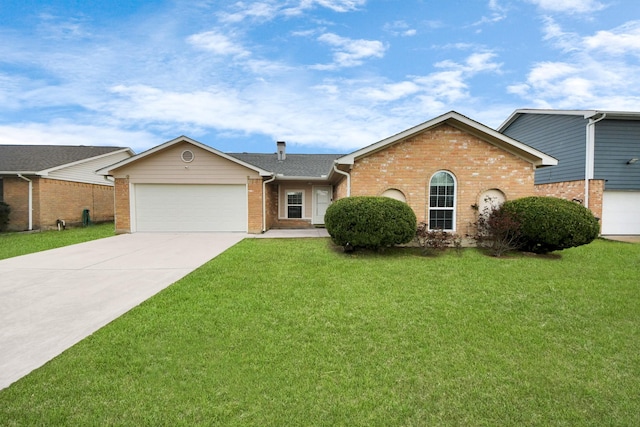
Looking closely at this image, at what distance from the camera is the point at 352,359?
10.7 feet

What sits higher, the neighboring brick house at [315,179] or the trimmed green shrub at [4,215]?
the neighboring brick house at [315,179]

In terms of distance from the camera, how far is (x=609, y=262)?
8141 millimetres

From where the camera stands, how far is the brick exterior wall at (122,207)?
1351 cm

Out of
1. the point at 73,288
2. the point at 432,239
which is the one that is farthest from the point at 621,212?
the point at 73,288

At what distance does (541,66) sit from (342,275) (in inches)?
579

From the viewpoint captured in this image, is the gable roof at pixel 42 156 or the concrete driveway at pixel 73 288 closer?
the concrete driveway at pixel 73 288

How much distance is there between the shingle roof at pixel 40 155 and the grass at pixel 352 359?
16223mm

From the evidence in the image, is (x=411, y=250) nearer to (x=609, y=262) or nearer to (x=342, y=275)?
(x=342, y=275)

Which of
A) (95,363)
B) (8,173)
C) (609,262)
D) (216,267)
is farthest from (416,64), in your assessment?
(8,173)

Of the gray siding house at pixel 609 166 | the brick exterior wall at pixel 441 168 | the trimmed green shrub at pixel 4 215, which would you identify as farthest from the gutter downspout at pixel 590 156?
the trimmed green shrub at pixel 4 215

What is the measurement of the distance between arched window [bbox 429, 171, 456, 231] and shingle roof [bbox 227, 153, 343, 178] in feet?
A: 19.6

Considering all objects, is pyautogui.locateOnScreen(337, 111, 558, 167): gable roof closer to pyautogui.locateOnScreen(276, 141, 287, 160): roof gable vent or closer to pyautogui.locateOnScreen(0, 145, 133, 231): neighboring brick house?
pyautogui.locateOnScreen(276, 141, 287, 160): roof gable vent

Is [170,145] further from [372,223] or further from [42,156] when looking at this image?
[42,156]

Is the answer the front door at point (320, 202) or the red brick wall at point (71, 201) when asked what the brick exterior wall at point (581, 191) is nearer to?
→ the front door at point (320, 202)
